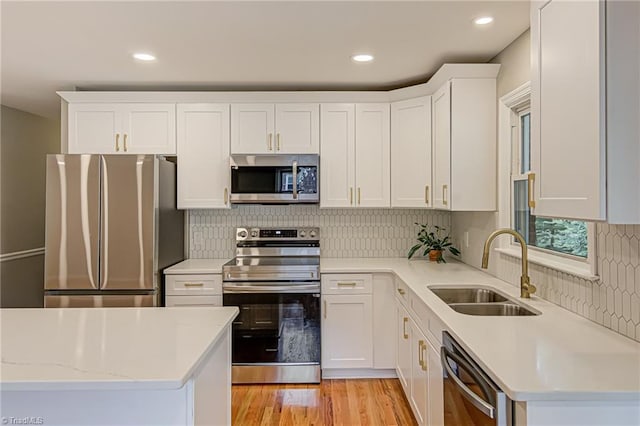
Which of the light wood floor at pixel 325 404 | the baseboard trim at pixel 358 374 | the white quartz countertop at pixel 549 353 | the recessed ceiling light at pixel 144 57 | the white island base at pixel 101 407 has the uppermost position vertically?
the recessed ceiling light at pixel 144 57

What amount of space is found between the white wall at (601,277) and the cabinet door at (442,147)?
0.38 metres

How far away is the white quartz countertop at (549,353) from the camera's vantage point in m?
1.13

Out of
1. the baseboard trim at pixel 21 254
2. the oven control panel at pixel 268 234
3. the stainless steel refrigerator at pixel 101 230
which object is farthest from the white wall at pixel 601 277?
the baseboard trim at pixel 21 254

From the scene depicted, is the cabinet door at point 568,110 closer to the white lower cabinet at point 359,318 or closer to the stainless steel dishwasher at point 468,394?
the stainless steel dishwasher at point 468,394

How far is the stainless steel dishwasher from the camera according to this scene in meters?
1.23

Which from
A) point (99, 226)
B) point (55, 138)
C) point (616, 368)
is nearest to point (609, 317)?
point (616, 368)

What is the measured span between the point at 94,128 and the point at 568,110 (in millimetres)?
3429

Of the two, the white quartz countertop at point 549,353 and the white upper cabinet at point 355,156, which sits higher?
the white upper cabinet at point 355,156

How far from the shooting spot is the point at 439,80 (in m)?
2.92

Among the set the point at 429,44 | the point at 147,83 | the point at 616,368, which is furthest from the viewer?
the point at 147,83

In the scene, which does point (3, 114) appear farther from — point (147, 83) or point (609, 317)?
point (609, 317)

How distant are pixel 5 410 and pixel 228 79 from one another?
262 cm

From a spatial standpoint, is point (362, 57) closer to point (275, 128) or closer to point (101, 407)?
point (275, 128)

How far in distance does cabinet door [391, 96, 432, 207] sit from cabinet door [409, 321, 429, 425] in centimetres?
112
